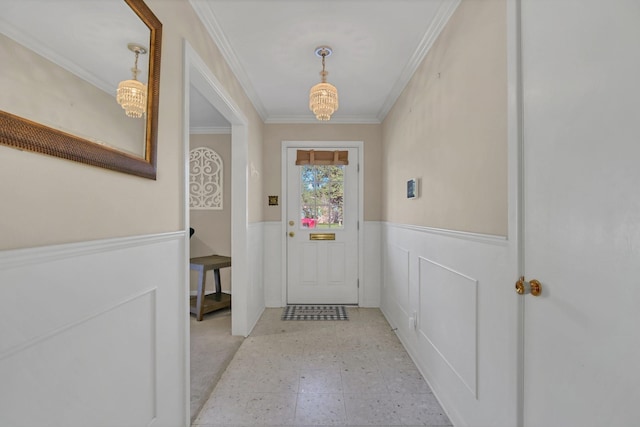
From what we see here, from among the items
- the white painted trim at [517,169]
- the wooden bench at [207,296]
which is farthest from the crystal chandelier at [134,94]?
the wooden bench at [207,296]

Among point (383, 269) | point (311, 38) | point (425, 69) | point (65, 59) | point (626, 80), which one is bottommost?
point (383, 269)

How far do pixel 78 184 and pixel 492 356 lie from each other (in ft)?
5.57

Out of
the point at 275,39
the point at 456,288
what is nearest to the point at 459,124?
the point at 456,288

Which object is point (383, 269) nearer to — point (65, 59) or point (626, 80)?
point (626, 80)

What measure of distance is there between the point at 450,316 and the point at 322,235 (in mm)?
2158

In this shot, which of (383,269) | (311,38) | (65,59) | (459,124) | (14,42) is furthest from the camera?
(383,269)

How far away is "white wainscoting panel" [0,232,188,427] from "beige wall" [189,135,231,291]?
8.62 feet

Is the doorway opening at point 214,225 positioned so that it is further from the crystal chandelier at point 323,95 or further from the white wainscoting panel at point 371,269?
the white wainscoting panel at point 371,269

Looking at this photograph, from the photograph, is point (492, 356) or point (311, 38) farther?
point (311, 38)

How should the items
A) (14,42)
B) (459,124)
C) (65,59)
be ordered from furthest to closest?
(459,124), (65,59), (14,42)

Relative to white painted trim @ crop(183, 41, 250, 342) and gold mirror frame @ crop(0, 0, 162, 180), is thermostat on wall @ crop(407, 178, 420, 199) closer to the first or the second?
white painted trim @ crop(183, 41, 250, 342)

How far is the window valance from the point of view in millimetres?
3660

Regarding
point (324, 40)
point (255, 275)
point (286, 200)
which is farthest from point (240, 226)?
point (324, 40)

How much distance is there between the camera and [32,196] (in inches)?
30.4
